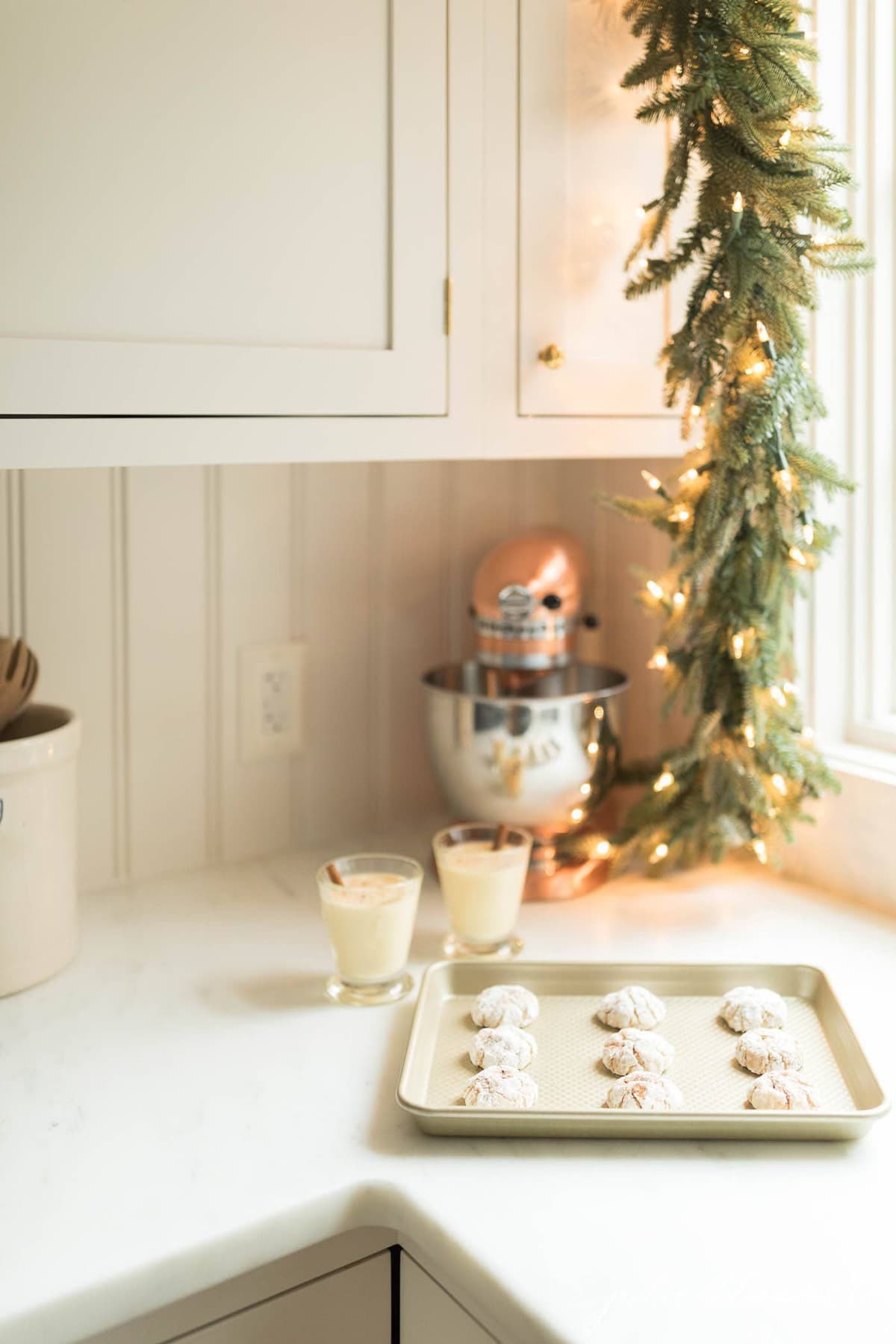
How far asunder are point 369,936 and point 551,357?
56 cm

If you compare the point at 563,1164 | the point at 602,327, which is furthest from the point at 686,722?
the point at 563,1164

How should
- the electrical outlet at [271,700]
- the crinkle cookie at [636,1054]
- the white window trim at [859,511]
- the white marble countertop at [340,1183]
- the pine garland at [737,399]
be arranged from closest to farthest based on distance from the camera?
the white marble countertop at [340,1183]
the crinkle cookie at [636,1054]
the pine garland at [737,399]
the white window trim at [859,511]
the electrical outlet at [271,700]

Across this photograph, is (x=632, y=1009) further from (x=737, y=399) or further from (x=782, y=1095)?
(x=737, y=399)

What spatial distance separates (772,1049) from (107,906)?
0.72m

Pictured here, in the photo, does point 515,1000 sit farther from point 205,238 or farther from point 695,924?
point 205,238

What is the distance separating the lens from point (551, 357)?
1.19 metres

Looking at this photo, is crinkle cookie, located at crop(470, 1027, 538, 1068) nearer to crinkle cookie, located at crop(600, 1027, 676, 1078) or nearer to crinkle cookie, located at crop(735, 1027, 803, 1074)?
crinkle cookie, located at crop(600, 1027, 676, 1078)

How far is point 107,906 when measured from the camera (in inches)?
52.7

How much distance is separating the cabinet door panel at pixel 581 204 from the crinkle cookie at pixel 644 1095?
62cm

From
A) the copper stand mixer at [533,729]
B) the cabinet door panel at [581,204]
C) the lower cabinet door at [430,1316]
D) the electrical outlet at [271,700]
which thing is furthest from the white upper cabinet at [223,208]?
the lower cabinet door at [430,1316]

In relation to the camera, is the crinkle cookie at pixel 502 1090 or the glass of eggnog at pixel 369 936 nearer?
the crinkle cookie at pixel 502 1090

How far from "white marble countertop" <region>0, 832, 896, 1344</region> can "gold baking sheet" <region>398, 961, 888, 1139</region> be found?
0.06 ft

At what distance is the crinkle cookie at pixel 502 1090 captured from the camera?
2.91 ft

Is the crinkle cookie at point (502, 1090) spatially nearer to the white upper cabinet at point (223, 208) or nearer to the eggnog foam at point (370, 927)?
the eggnog foam at point (370, 927)
